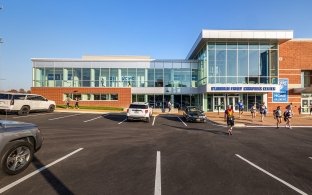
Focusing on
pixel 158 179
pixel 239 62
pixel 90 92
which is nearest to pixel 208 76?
pixel 239 62

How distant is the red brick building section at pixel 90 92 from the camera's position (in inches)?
1571

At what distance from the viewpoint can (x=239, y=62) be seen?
3412 centimetres

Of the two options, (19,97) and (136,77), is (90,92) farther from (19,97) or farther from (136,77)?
(19,97)

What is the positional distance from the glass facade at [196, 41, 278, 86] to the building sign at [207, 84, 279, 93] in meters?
1.39

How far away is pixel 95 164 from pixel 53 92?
3578 centimetres

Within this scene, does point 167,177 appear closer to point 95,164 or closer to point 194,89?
point 95,164

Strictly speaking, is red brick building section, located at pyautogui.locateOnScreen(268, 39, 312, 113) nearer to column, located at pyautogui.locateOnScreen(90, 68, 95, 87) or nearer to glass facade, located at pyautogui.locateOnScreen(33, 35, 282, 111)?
glass facade, located at pyautogui.locateOnScreen(33, 35, 282, 111)

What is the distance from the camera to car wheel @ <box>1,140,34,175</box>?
6193 mm

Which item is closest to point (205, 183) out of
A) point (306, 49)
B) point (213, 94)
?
point (213, 94)

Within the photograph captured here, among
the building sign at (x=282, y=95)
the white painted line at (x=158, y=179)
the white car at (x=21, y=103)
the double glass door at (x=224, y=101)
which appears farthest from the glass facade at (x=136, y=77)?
the white painted line at (x=158, y=179)

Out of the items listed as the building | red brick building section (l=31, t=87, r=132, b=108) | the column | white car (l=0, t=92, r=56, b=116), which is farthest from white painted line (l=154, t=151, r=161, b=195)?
the column

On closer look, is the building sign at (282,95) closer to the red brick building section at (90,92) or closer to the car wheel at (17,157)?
the red brick building section at (90,92)

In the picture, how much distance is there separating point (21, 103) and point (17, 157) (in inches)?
719

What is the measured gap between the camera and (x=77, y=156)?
8641 mm
